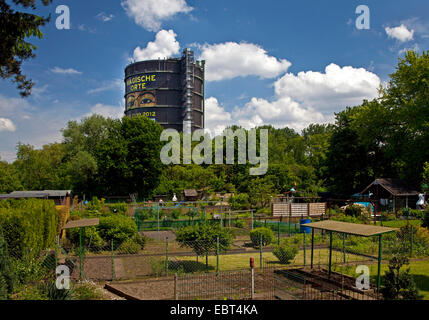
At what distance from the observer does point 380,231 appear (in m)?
12.6

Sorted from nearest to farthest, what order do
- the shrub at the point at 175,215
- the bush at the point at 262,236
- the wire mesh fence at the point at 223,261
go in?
the wire mesh fence at the point at 223,261 < the bush at the point at 262,236 < the shrub at the point at 175,215

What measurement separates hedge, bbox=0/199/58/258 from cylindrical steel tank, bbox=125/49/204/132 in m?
69.5

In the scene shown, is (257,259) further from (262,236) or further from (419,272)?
(419,272)

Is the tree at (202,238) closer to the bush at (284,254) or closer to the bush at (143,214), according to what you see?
the bush at (284,254)

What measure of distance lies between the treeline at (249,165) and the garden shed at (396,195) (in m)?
1.66

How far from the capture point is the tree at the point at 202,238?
16.2 metres

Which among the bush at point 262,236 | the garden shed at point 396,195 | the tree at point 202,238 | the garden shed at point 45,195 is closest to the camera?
the tree at point 202,238

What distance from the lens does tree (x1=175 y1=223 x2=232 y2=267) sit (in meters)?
16.2

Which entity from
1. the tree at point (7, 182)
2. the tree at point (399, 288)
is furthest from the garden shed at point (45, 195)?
the tree at point (399, 288)

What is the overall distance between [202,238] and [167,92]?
73.8 metres

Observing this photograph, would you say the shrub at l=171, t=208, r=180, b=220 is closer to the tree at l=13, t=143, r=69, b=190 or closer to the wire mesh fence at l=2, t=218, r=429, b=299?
the wire mesh fence at l=2, t=218, r=429, b=299

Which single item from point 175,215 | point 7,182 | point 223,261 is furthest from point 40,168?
point 223,261

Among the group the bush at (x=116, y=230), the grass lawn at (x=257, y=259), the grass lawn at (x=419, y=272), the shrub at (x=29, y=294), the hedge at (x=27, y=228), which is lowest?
the grass lawn at (x=257, y=259)
